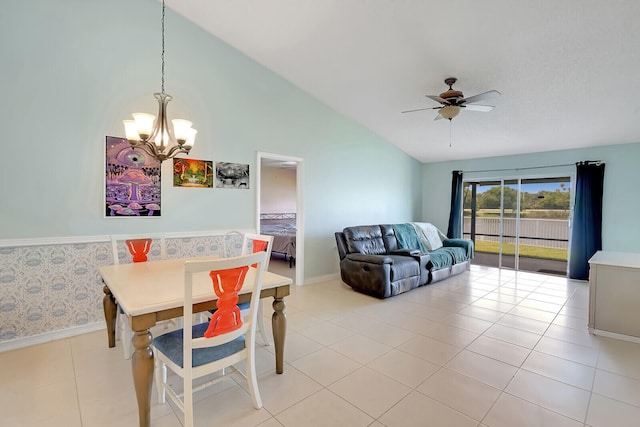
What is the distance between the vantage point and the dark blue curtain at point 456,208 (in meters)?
7.05

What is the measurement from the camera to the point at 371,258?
176 inches

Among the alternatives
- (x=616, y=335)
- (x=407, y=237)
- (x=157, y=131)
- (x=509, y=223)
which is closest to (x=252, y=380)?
(x=157, y=131)

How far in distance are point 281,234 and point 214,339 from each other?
4.79 meters

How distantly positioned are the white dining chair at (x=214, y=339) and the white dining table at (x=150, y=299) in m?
0.12

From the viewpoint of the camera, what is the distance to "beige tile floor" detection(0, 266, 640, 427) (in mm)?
1924

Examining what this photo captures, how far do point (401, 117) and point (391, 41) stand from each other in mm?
1952

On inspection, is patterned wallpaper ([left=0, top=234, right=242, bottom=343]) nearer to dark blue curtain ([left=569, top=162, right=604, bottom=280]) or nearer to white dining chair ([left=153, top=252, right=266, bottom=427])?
white dining chair ([left=153, top=252, right=266, bottom=427])

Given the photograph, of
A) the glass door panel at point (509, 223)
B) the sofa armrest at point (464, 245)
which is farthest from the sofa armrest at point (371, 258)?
the glass door panel at point (509, 223)

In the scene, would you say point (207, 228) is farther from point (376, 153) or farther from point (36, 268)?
point (376, 153)

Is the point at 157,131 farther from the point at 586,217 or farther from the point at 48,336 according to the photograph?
the point at 586,217

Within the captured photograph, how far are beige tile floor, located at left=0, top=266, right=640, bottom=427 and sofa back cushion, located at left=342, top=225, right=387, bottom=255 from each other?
54.1 inches

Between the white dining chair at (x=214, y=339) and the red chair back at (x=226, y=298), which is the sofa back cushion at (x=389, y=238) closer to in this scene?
the white dining chair at (x=214, y=339)

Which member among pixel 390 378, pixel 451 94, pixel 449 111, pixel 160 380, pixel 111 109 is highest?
pixel 451 94

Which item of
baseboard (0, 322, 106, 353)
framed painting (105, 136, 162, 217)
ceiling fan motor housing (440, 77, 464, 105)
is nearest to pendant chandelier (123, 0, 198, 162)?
framed painting (105, 136, 162, 217)
